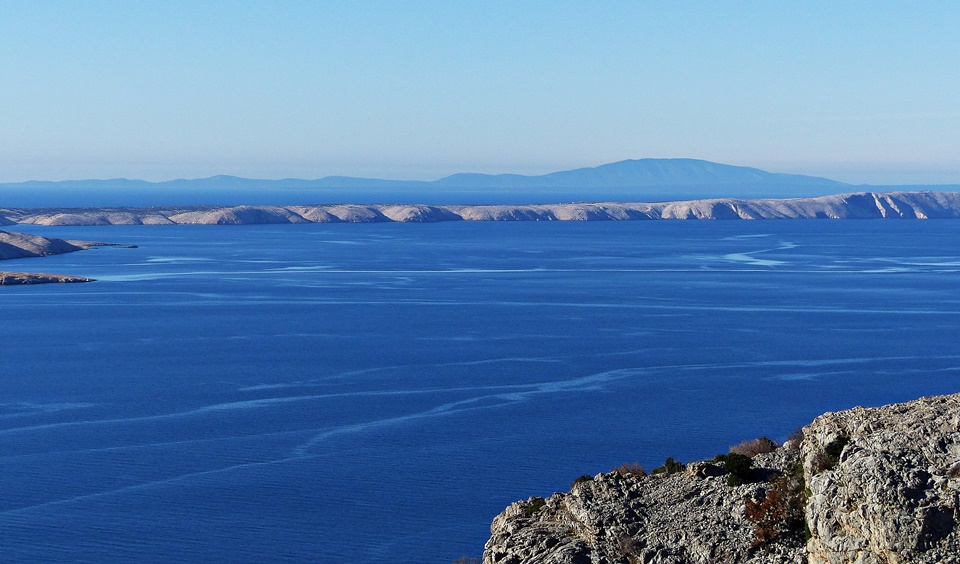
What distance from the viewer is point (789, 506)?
18562 mm

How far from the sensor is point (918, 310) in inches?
3703

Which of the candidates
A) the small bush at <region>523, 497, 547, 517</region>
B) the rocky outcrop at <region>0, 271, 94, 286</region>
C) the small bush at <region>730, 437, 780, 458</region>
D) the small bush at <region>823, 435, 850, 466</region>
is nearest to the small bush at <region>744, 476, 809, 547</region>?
the small bush at <region>823, 435, 850, 466</region>

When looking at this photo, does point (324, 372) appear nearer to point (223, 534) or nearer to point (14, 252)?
point (223, 534)

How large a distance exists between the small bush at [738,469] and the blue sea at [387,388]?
Result: 1558 cm

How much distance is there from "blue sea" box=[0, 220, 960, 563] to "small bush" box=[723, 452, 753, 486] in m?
15.6

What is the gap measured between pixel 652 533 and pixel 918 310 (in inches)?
3184

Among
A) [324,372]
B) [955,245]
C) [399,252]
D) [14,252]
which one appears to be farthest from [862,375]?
[955,245]

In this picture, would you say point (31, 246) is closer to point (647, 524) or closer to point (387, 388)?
point (387, 388)

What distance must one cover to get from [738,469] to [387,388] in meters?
40.9

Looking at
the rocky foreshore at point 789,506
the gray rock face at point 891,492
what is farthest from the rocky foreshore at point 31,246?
the gray rock face at point 891,492

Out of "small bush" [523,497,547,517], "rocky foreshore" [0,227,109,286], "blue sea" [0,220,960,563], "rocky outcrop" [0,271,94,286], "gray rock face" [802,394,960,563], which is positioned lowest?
"blue sea" [0,220,960,563]

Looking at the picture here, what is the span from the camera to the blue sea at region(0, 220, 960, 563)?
1513 inches

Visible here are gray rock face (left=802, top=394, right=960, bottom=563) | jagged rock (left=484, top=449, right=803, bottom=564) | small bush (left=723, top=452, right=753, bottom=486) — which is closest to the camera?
gray rock face (left=802, top=394, right=960, bottom=563)

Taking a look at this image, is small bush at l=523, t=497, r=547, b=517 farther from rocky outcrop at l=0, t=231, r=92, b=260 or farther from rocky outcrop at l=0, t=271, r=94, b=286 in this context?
rocky outcrop at l=0, t=231, r=92, b=260
